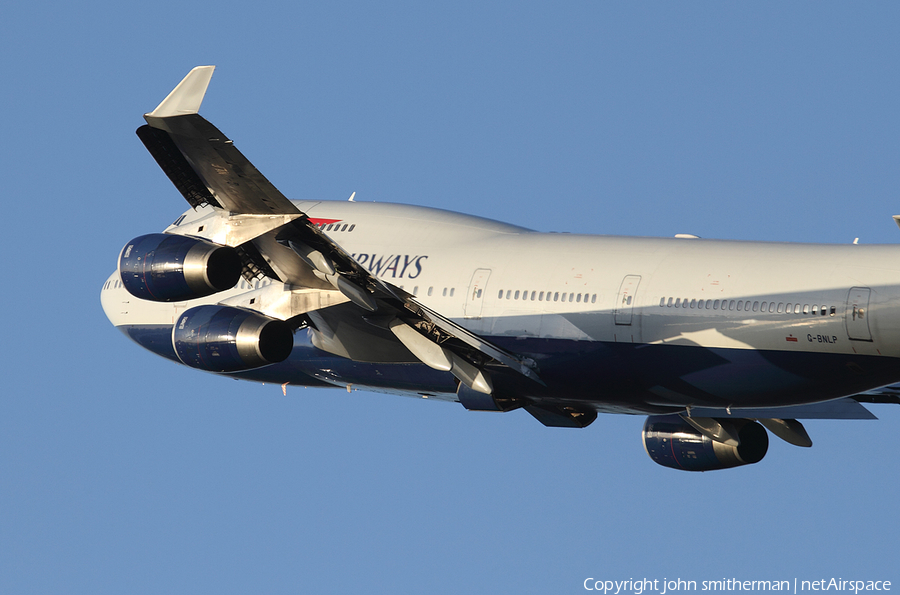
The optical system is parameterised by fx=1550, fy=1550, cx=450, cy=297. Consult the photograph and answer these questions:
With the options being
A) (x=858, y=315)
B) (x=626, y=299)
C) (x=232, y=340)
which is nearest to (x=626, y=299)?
(x=626, y=299)

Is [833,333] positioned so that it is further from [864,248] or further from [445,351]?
[445,351]

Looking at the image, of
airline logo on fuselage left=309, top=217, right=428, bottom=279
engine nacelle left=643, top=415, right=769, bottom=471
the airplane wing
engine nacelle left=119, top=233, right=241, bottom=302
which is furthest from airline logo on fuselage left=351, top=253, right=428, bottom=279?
engine nacelle left=643, top=415, right=769, bottom=471

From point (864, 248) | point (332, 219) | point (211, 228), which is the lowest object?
point (211, 228)

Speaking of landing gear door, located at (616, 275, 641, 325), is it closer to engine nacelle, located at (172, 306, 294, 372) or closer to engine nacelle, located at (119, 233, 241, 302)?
engine nacelle, located at (172, 306, 294, 372)

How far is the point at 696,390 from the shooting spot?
28.7 metres

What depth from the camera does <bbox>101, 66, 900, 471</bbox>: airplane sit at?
26312 millimetres

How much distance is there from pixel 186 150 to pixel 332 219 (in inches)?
342

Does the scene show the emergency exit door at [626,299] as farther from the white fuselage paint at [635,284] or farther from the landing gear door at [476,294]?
the landing gear door at [476,294]

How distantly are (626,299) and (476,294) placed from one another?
331 cm

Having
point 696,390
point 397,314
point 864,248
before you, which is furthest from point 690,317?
point 397,314

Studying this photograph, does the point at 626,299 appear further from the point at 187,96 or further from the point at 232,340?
the point at 187,96

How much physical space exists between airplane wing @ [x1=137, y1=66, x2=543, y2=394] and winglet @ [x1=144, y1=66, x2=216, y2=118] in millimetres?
15

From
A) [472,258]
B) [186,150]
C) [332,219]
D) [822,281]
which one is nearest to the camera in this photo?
[186,150]

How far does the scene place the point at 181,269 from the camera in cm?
2630
